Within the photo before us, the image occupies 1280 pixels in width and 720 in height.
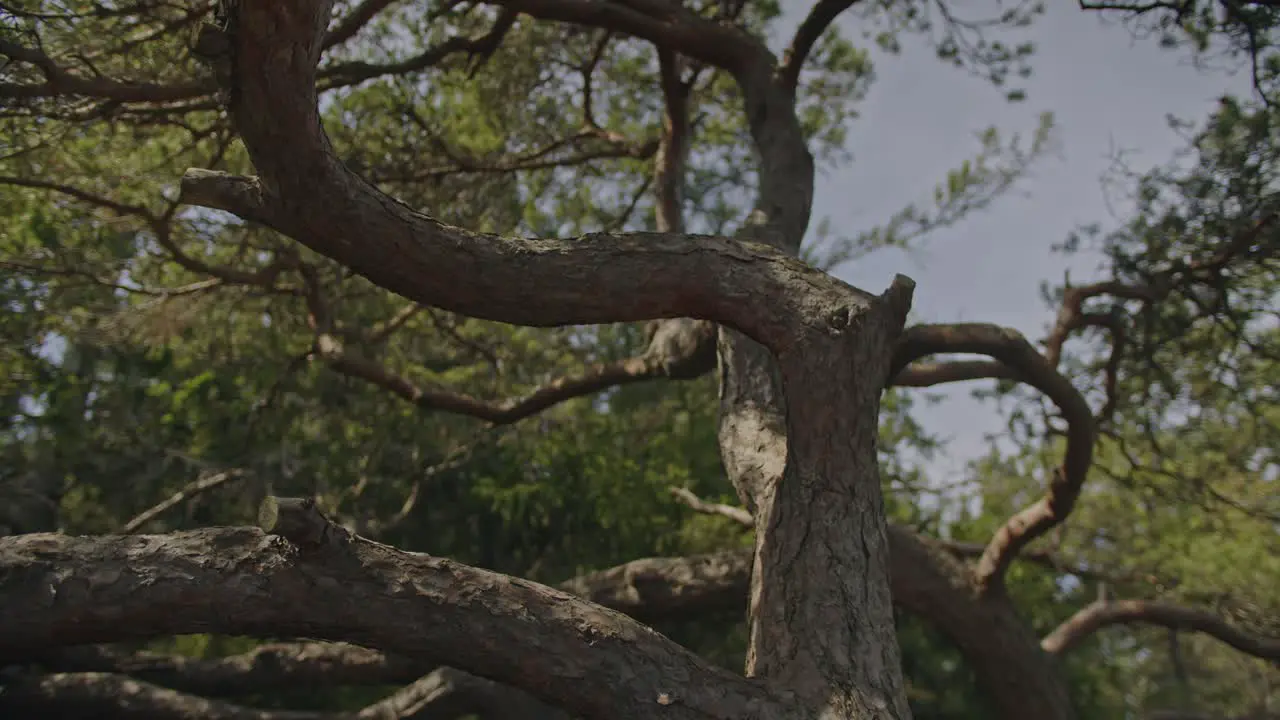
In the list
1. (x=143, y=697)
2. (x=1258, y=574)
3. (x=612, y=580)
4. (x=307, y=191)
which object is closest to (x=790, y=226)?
(x=612, y=580)

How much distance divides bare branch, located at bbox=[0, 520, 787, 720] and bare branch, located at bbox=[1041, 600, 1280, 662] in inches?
190

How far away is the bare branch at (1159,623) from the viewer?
23.4 ft

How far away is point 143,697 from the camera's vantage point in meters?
6.56

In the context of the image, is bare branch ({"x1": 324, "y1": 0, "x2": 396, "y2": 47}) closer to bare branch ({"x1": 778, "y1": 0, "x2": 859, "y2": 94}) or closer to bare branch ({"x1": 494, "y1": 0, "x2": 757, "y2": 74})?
bare branch ({"x1": 494, "y1": 0, "x2": 757, "y2": 74})

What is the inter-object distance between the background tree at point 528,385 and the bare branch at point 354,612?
0.04 ft

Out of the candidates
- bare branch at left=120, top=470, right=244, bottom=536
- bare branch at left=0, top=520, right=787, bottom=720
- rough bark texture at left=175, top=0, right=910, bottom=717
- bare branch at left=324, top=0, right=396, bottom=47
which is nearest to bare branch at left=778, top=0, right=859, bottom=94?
bare branch at left=324, top=0, right=396, bottom=47

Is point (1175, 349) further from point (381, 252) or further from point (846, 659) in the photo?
point (381, 252)

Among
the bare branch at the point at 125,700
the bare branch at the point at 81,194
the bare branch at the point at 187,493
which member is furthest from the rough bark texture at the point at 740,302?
the bare branch at the point at 187,493

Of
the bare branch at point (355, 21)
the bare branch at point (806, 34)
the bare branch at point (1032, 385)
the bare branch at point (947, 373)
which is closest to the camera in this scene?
the bare branch at point (1032, 385)

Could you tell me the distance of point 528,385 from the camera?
9273 mm

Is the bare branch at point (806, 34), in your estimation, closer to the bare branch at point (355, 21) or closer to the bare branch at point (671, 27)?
the bare branch at point (671, 27)

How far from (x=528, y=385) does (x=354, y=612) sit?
6.16m

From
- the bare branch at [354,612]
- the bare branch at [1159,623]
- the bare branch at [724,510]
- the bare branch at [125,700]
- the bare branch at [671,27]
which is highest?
the bare branch at [671,27]

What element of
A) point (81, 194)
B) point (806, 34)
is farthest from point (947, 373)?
point (81, 194)
